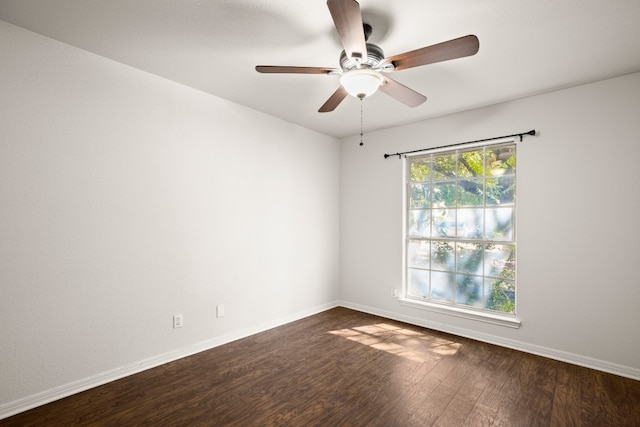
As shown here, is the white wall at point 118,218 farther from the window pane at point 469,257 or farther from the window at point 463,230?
the window pane at point 469,257

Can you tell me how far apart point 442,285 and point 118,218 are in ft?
11.8

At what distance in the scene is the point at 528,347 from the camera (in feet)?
10.4

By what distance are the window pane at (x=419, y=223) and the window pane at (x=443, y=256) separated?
0.65ft

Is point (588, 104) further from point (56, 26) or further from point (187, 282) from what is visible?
point (56, 26)

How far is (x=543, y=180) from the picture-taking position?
3.13m

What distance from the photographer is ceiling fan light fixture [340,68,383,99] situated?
1965 mm

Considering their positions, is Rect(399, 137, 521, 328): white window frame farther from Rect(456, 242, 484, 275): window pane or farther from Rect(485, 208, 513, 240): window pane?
Rect(456, 242, 484, 275): window pane

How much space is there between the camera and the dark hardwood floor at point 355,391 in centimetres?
208

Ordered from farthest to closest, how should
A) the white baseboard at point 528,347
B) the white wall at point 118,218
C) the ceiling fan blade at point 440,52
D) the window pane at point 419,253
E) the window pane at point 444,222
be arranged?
the window pane at point 419,253
the window pane at point 444,222
the white baseboard at point 528,347
the white wall at point 118,218
the ceiling fan blade at point 440,52

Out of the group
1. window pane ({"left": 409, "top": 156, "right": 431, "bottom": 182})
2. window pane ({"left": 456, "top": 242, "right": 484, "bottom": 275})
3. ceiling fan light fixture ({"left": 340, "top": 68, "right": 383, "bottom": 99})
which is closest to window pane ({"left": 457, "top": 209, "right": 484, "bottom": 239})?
window pane ({"left": 456, "top": 242, "right": 484, "bottom": 275})

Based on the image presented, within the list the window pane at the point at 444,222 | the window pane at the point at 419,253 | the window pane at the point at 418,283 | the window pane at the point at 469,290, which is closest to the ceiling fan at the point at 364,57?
the window pane at the point at 444,222

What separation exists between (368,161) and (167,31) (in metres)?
2.99

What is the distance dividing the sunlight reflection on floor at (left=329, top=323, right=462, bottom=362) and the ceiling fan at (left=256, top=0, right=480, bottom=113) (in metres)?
2.42

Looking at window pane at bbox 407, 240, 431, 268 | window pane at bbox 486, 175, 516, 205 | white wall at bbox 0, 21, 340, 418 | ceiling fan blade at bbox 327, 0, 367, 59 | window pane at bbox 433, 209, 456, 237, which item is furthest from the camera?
window pane at bbox 407, 240, 431, 268
